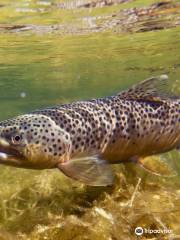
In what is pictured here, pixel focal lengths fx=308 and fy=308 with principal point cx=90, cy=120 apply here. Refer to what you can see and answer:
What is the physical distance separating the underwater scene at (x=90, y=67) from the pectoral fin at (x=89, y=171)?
24.2 inches

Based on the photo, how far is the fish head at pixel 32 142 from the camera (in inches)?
169

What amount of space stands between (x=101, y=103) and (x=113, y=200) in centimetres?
169

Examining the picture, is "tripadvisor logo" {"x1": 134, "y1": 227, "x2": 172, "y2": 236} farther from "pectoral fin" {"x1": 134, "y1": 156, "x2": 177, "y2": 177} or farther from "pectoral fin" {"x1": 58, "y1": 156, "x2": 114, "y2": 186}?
"pectoral fin" {"x1": 134, "y1": 156, "x2": 177, "y2": 177}

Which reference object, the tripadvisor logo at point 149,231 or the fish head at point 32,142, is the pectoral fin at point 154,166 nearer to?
the tripadvisor logo at point 149,231

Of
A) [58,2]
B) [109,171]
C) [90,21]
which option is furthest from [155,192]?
[90,21]

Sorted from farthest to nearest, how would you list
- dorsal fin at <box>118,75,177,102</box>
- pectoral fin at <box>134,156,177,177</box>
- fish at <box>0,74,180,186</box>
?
dorsal fin at <box>118,75,177,102</box> < pectoral fin at <box>134,156,177,177</box> < fish at <box>0,74,180,186</box>

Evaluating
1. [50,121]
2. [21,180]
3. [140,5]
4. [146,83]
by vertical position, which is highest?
[140,5]

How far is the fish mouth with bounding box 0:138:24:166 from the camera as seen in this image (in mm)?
4203

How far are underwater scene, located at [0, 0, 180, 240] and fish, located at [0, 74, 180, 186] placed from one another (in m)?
0.62

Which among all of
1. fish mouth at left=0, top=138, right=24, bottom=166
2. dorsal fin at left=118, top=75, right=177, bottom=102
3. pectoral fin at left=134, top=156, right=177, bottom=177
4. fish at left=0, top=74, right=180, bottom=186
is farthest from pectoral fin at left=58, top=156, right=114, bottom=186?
dorsal fin at left=118, top=75, right=177, bottom=102

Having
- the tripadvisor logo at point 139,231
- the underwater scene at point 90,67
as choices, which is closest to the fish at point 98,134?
the underwater scene at point 90,67

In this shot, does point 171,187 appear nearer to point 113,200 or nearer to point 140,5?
point 113,200

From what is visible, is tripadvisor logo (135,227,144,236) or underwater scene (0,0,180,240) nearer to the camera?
tripadvisor logo (135,227,144,236)

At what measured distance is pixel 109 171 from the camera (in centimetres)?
440
